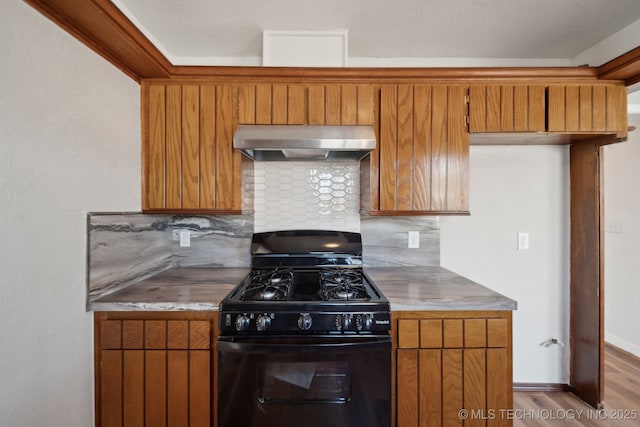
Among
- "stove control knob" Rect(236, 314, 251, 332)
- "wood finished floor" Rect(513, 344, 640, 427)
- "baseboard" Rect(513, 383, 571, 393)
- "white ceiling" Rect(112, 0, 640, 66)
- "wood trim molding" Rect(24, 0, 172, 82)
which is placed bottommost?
"wood finished floor" Rect(513, 344, 640, 427)

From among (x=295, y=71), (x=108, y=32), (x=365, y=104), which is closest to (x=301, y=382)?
(x=365, y=104)

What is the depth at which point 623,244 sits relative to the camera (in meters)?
3.05

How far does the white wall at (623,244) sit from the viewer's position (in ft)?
9.59

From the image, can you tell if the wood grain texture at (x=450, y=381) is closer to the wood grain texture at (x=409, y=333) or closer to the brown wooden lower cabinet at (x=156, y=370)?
the wood grain texture at (x=409, y=333)

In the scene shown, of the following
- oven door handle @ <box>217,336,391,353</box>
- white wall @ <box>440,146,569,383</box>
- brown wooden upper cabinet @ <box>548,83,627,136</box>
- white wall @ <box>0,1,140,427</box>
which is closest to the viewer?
white wall @ <box>0,1,140,427</box>

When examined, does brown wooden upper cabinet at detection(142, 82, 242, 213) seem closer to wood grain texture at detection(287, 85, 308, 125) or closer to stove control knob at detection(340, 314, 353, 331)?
wood grain texture at detection(287, 85, 308, 125)

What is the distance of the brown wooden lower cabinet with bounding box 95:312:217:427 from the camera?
1350 millimetres

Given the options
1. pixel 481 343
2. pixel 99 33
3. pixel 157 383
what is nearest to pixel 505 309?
pixel 481 343

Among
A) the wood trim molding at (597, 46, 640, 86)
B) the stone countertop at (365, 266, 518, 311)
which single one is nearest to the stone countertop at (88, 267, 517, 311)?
the stone countertop at (365, 266, 518, 311)

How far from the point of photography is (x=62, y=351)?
1.19 m

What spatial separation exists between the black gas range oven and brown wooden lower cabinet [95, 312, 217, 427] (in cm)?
11

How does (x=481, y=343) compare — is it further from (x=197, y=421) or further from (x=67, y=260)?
(x=67, y=260)

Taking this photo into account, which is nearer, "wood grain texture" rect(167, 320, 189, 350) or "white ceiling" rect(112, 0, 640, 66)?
"wood grain texture" rect(167, 320, 189, 350)

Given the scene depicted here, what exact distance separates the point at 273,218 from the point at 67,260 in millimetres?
1141
